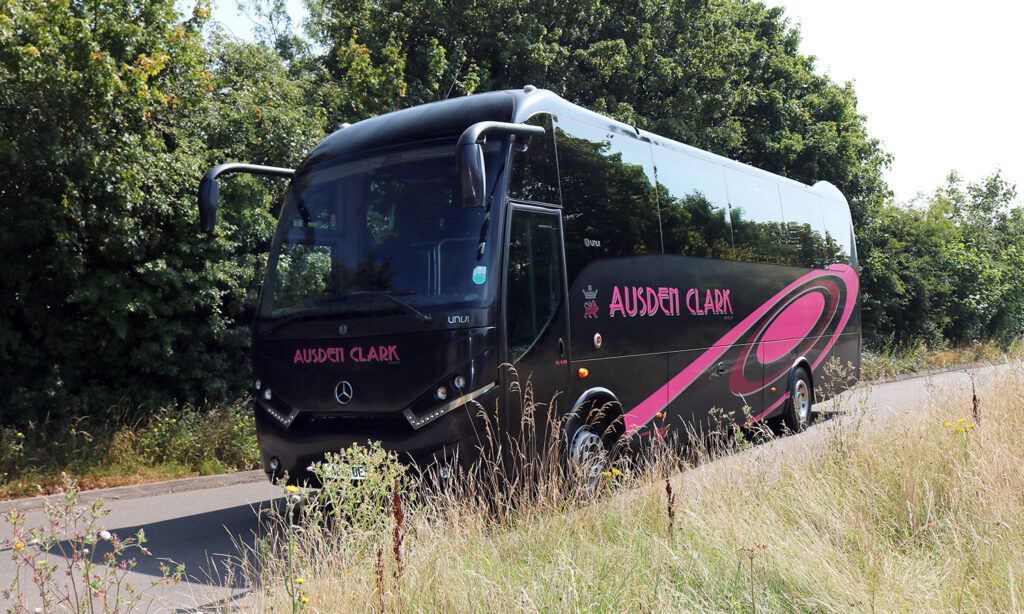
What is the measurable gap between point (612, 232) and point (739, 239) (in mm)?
3117

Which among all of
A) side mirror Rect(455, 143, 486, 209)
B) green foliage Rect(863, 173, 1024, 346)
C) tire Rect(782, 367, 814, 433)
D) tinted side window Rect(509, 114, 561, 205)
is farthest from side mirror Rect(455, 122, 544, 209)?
green foliage Rect(863, 173, 1024, 346)

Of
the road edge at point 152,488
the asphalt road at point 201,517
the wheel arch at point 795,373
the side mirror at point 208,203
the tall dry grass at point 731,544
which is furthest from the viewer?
the wheel arch at point 795,373

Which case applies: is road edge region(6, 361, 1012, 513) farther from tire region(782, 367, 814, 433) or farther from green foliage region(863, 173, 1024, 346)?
green foliage region(863, 173, 1024, 346)

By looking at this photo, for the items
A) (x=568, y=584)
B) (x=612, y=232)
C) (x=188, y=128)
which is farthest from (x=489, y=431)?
(x=188, y=128)

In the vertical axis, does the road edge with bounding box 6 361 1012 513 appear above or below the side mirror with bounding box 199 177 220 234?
below

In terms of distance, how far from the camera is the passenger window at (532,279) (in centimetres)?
589

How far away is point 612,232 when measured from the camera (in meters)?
7.21

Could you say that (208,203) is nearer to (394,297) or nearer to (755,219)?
(394,297)

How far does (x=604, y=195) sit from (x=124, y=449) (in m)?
6.39

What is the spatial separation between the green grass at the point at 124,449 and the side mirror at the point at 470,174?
19.3 feet

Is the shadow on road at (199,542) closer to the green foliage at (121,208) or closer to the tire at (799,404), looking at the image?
the green foliage at (121,208)

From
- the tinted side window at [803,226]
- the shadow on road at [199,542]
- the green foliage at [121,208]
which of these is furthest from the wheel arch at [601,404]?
the green foliage at [121,208]

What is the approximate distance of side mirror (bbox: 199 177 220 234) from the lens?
6578 mm

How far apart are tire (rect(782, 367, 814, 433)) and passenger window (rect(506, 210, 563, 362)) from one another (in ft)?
19.4
